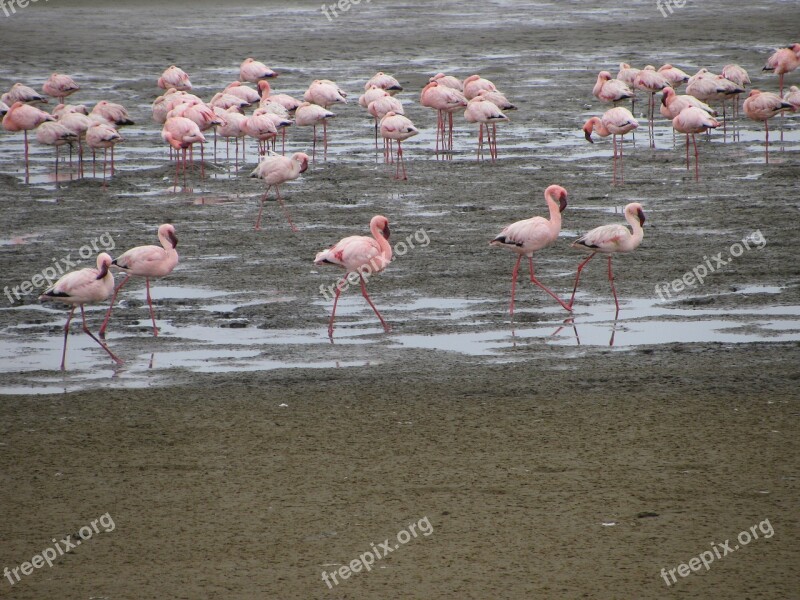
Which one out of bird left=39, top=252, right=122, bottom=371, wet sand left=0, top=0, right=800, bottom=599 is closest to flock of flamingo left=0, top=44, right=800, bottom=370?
bird left=39, top=252, right=122, bottom=371

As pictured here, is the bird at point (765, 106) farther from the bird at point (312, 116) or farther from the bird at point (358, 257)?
the bird at point (358, 257)

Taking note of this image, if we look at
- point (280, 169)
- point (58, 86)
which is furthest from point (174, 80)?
point (280, 169)

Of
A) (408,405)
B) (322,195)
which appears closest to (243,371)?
(408,405)

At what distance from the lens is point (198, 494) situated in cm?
654

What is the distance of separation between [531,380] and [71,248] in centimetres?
Answer: 599

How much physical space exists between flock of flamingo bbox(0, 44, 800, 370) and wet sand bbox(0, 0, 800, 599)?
18.0 inches

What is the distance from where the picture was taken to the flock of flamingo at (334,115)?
33.2ft

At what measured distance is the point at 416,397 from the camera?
8070mm

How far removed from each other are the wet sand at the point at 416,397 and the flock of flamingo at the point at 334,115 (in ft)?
1.50

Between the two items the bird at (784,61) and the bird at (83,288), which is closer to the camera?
the bird at (83,288)

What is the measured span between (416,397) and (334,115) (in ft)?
33.9

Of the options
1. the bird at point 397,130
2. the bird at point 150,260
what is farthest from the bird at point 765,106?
the bird at point 150,260

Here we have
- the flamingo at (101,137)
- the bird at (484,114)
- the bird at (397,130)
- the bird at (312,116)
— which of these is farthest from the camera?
the bird at (312,116)

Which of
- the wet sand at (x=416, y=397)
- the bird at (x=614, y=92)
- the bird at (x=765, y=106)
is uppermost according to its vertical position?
the bird at (x=614, y=92)
